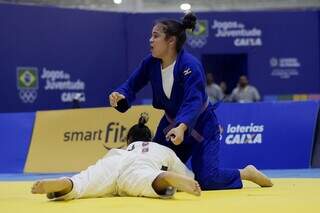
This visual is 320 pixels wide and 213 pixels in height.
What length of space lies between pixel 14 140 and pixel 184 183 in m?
5.19

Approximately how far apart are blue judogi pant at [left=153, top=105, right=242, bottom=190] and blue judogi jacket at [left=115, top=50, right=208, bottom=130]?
0.16 metres

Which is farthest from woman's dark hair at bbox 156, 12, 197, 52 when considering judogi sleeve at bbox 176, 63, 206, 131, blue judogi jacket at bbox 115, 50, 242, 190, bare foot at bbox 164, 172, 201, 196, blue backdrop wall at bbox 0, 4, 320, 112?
blue backdrop wall at bbox 0, 4, 320, 112

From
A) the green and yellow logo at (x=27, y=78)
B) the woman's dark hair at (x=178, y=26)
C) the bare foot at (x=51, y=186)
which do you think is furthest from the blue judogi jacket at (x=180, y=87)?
the green and yellow logo at (x=27, y=78)

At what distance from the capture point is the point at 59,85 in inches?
550

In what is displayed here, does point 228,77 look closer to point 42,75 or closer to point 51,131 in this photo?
point 42,75

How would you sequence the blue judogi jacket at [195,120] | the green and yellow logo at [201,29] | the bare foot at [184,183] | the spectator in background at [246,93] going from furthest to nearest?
the green and yellow logo at [201,29] < the spectator in background at [246,93] < the blue judogi jacket at [195,120] < the bare foot at [184,183]

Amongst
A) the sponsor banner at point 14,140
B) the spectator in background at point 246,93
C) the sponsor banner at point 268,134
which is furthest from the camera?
the spectator in background at point 246,93

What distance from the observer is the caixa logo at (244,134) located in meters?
8.14

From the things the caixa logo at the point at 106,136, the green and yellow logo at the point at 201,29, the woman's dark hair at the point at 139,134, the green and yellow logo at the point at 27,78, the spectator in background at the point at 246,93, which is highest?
the green and yellow logo at the point at 201,29

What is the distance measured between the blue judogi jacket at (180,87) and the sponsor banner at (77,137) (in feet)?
9.39

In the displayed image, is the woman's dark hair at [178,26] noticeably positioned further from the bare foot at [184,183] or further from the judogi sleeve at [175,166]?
the bare foot at [184,183]

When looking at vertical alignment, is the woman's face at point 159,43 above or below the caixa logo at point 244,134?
above

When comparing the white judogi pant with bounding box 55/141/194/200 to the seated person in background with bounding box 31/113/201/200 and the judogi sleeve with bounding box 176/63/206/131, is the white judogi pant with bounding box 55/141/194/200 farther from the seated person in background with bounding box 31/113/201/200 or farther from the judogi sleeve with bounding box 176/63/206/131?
the judogi sleeve with bounding box 176/63/206/131

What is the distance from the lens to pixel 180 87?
4.59 metres
